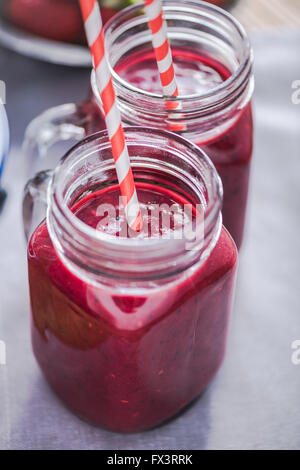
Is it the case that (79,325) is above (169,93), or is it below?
below

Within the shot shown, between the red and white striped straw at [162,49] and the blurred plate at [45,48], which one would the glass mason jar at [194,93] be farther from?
the blurred plate at [45,48]

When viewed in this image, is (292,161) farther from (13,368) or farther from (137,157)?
(13,368)

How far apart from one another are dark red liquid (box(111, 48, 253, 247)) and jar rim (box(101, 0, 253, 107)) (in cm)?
4

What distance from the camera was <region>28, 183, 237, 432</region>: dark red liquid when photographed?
25.5 inches

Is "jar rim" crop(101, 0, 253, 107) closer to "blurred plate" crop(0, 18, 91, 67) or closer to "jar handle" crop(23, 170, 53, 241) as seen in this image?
"jar handle" crop(23, 170, 53, 241)

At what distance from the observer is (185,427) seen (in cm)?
80

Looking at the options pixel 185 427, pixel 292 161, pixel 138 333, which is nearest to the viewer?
pixel 138 333

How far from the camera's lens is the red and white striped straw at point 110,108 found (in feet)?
1.88

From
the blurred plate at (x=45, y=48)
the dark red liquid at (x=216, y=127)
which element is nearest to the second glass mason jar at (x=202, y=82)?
the dark red liquid at (x=216, y=127)

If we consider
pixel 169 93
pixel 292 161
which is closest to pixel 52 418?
pixel 169 93

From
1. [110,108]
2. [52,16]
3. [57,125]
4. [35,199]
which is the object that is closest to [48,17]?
[52,16]

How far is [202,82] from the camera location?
827 millimetres

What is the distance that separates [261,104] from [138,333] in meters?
0.54

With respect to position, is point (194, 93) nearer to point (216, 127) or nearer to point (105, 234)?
point (216, 127)
